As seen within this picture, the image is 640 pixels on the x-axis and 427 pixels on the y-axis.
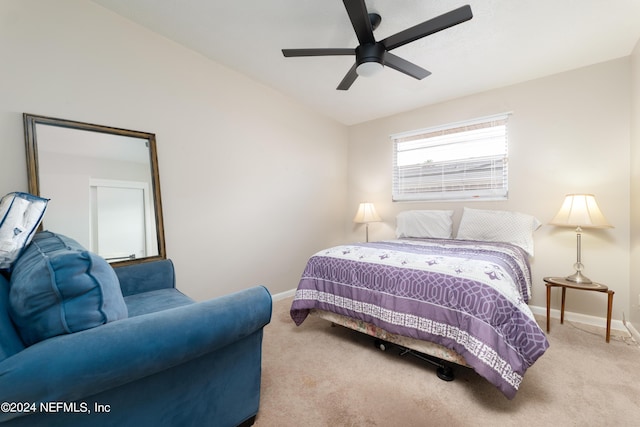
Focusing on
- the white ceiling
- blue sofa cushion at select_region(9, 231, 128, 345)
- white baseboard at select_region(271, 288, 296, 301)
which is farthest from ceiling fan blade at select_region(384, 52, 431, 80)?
white baseboard at select_region(271, 288, 296, 301)

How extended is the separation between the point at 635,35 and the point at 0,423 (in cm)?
424

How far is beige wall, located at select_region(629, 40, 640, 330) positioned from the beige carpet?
379 millimetres

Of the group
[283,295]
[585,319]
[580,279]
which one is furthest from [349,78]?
[585,319]

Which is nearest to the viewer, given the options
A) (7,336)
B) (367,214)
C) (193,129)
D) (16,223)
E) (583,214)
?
(7,336)

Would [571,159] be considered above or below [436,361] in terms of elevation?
above

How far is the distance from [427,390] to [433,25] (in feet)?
7.18

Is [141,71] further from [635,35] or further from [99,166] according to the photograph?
[635,35]

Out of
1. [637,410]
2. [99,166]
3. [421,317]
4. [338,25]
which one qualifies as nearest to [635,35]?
[338,25]

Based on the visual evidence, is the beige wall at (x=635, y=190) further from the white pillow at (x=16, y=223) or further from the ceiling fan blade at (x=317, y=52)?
the white pillow at (x=16, y=223)

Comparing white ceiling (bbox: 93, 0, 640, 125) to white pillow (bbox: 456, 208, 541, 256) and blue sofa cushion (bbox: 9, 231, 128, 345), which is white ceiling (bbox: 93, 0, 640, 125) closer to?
white pillow (bbox: 456, 208, 541, 256)

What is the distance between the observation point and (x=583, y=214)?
91.8 inches

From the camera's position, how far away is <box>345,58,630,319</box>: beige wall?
2.48 metres

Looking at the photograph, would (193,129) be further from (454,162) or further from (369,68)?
(454,162)

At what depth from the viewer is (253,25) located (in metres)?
2.10
